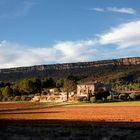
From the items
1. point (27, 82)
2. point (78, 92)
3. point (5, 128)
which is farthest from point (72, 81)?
point (5, 128)

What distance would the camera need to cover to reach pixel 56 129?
2222 cm

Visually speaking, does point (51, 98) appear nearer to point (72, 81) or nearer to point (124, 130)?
point (72, 81)

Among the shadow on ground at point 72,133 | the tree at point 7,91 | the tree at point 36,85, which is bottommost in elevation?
the shadow on ground at point 72,133

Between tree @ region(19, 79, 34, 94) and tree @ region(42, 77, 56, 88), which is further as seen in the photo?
tree @ region(42, 77, 56, 88)

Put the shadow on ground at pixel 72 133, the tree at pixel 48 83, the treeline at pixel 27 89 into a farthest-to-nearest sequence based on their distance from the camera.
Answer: the tree at pixel 48 83, the treeline at pixel 27 89, the shadow on ground at pixel 72 133

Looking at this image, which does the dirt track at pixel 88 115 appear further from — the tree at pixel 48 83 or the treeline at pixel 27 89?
the tree at pixel 48 83

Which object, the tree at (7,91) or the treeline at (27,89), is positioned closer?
the treeline at (27,89)

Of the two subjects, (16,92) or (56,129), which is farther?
(16,92)

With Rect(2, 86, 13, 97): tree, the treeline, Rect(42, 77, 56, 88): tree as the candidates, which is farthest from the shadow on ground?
Rect(42, 77, 56, 88): tree

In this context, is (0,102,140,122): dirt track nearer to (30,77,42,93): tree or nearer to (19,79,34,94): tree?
(19,79,34,94): tree

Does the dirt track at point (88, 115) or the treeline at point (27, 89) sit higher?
the treeline at point (27, 89)

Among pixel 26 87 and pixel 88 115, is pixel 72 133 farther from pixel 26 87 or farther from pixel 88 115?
pixel 26 87

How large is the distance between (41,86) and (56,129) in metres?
140

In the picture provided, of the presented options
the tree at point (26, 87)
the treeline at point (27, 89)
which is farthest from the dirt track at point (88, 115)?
the tree at point (26, 87)
